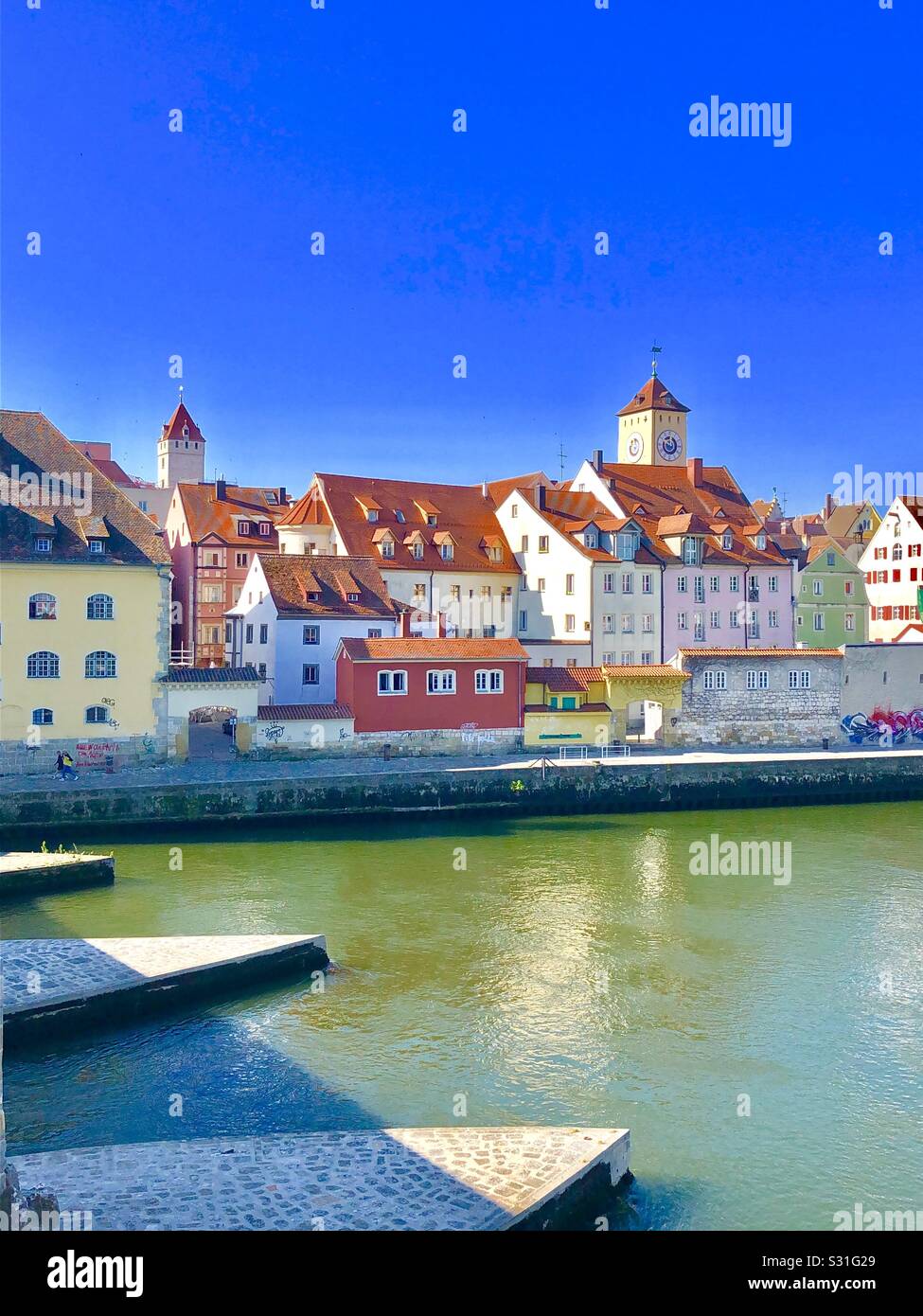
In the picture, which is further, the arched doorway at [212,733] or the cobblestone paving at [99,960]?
the arched doorway at [212,733]

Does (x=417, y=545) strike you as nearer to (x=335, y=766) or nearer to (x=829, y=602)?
(x=335, y=766)

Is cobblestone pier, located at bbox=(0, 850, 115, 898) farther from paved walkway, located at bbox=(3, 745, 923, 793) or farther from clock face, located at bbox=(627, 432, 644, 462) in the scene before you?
clock face, located at bbox=(627, 432, 644, 462)

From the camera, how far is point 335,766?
36.1 metres

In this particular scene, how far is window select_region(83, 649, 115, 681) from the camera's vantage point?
3428 cm

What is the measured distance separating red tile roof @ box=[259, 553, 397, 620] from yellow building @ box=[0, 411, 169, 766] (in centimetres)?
574

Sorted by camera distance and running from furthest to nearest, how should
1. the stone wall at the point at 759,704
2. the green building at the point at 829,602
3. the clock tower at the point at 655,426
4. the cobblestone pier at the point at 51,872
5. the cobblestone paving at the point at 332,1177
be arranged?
the clock tower at the point at 655,426 → the green building at the point at 829,602 → the stone wall at the point at 759,704 → the cobblestone pier at the point at 51,872 → the cobblestone paving at the point at 332,1177

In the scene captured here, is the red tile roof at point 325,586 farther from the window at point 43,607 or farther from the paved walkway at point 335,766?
the window at point 43,607

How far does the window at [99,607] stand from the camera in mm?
34375

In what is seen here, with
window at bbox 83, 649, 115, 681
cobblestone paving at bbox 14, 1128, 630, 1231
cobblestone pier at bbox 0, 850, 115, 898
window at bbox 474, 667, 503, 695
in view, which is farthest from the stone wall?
cobblestone paving at bbox 14, 1128, 630, 1231

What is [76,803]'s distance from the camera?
3083cm

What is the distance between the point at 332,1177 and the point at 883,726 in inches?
1477

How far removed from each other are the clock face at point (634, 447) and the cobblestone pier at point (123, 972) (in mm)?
56711

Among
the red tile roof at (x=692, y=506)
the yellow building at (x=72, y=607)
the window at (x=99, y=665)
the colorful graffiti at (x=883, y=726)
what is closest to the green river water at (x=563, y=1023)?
the yellow building at (x=72, y=607)
